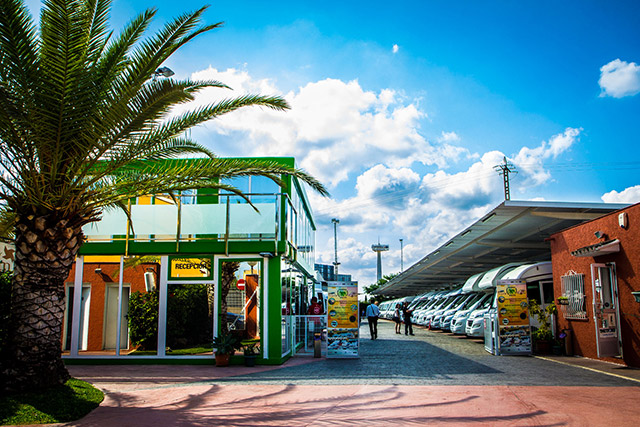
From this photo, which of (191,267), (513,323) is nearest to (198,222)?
(191,267)

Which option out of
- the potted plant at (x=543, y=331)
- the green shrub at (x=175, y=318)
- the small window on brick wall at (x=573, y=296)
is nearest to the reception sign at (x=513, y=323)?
the potted plant at (x=543, y=331)

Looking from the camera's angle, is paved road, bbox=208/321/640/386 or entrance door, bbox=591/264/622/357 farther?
entrance door, bbox=591/264/622/357

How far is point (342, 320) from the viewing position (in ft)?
50.3

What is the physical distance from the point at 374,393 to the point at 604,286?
7171mm

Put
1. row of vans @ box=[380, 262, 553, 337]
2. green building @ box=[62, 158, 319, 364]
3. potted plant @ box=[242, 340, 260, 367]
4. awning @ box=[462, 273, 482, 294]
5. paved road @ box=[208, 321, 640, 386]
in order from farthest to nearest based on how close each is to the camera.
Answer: awning @ box=[462, 273, 482, 294]
row of vans @ box=[380, 262, 553, 337]
green building @ box=[62, 158, 319, 364]
potted plant @ box=[242, 340, 260, 367]
paved road @ box=[208, 321, 640, 386]

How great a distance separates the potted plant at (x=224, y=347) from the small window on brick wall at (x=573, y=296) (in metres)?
8.85

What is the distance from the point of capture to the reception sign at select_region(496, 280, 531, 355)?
1488cm

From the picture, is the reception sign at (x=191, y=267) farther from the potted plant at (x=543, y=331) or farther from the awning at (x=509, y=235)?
the potted plant at (x=543, y=331)

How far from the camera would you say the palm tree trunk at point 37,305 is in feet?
26.8

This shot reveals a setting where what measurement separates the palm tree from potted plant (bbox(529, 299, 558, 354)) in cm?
1187

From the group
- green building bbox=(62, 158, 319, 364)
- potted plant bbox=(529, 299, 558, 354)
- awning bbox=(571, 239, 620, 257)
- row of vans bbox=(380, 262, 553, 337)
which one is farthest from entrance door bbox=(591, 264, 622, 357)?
green building bbox=(62, 158, 319, 364)

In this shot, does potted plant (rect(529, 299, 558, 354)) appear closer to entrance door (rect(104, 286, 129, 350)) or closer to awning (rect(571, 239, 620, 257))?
awning (rect(571, 239, 620, 257))

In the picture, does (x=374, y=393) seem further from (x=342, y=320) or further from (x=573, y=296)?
(x=573, y=296)

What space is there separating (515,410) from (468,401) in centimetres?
83
